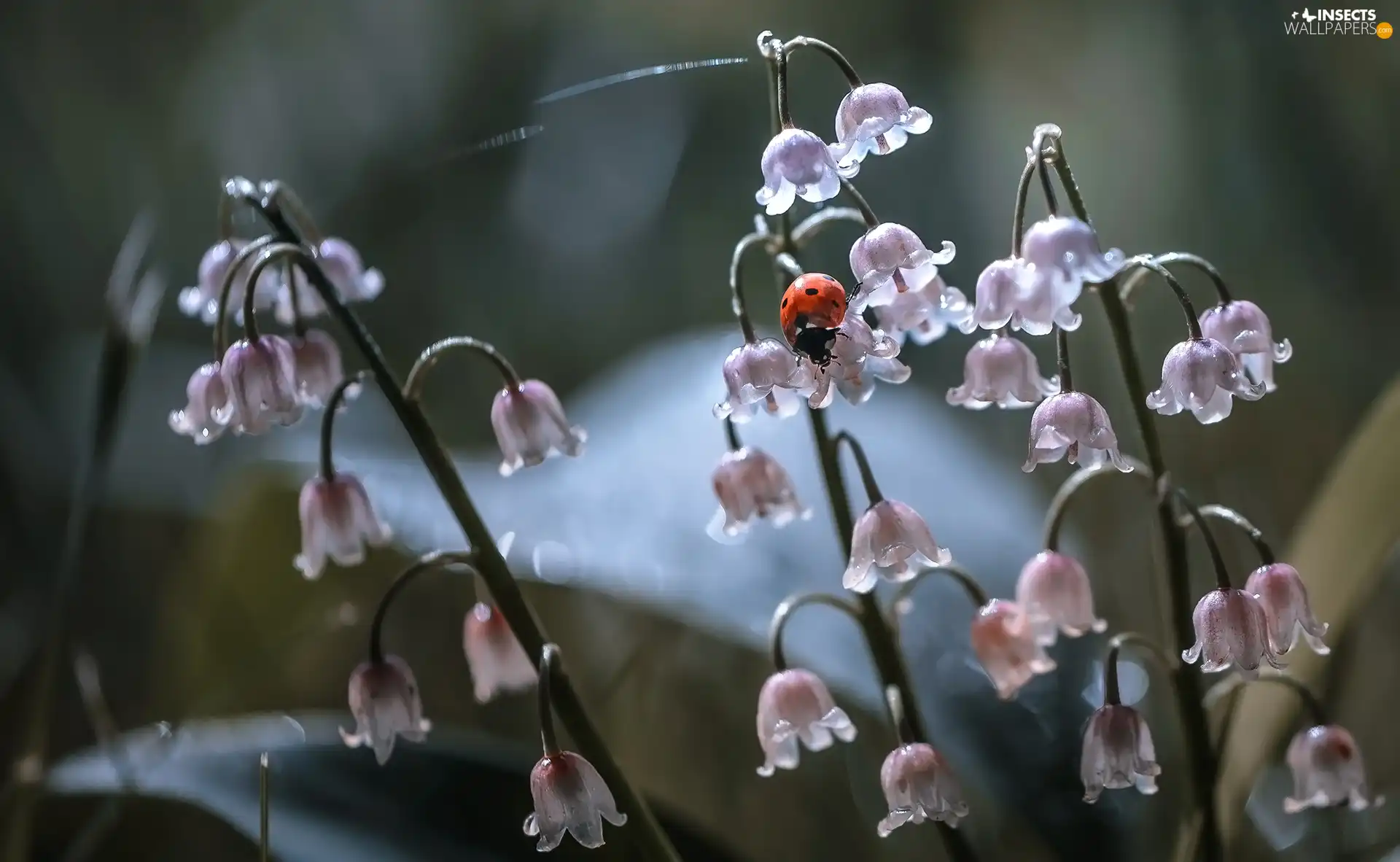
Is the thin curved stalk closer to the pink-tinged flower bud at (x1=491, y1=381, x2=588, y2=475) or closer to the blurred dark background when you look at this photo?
the pink-tinged flower bud at (x1=491, y1=381, x2=588, y2=475)

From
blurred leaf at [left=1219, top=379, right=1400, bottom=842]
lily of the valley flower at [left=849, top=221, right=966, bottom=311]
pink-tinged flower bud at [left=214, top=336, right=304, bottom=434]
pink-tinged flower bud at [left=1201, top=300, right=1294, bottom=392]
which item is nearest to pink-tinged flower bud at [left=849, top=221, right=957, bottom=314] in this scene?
lily of the valley flower at [left=849, top=221, right=966, bottom=311]

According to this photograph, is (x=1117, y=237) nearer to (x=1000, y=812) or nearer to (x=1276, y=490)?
(x=1276, y=490)

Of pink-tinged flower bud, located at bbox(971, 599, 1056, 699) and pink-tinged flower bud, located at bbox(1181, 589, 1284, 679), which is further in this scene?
pink-tinged flower bud, located at bbox(971, 599, 1056, 699)

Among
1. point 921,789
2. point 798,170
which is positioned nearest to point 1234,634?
point 921,789

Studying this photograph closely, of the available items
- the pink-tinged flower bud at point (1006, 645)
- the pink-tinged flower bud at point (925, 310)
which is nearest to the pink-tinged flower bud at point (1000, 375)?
the pink-tinged flower bud at point (925, 310)

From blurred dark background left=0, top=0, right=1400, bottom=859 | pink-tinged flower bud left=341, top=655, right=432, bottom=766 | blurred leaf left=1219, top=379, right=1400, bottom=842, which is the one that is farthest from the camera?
blurred dark background left=0, top=0, right=1400, bottom=859

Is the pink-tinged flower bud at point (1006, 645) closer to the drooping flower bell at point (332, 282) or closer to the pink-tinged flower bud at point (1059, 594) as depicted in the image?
the pink-tinged flower bud at point (1059, 594)
